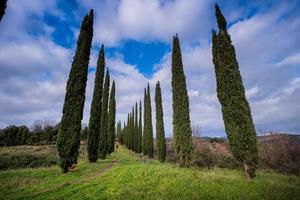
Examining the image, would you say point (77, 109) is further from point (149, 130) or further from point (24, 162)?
point (149, 130)

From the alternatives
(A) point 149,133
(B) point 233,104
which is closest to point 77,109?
(B) point 233,104

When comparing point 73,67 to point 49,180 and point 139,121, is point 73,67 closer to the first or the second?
point 49,180

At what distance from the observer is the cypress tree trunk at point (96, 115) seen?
18.2m

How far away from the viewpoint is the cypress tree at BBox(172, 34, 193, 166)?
47.2 feet

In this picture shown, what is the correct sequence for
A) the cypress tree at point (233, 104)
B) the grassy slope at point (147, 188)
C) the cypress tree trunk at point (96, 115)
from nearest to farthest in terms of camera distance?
the grassy slope at point (147, 188)
the cypress tree at point (233, 104)
the cypress tree trunk at point (96, 115)

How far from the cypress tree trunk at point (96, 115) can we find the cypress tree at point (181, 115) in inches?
310

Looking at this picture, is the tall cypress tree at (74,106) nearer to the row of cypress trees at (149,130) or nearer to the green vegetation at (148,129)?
the row of cypress trees at (149,130)

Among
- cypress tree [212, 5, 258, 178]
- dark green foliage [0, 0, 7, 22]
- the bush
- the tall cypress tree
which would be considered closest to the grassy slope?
cypress tree [212, 5, 258, 178]

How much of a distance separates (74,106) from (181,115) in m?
7.74

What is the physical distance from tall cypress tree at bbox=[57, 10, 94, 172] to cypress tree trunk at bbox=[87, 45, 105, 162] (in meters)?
5.08

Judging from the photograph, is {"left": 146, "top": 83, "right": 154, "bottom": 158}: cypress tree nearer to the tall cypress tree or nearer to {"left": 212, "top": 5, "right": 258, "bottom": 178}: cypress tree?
the tall cypress tree

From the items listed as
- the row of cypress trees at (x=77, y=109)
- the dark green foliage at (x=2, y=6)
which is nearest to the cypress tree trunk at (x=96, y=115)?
the row of cypress trees at (x=77, y=109)

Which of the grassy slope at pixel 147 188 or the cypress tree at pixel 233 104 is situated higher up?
the cypress tree at pixel 233 104

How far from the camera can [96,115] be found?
65.5 feet
